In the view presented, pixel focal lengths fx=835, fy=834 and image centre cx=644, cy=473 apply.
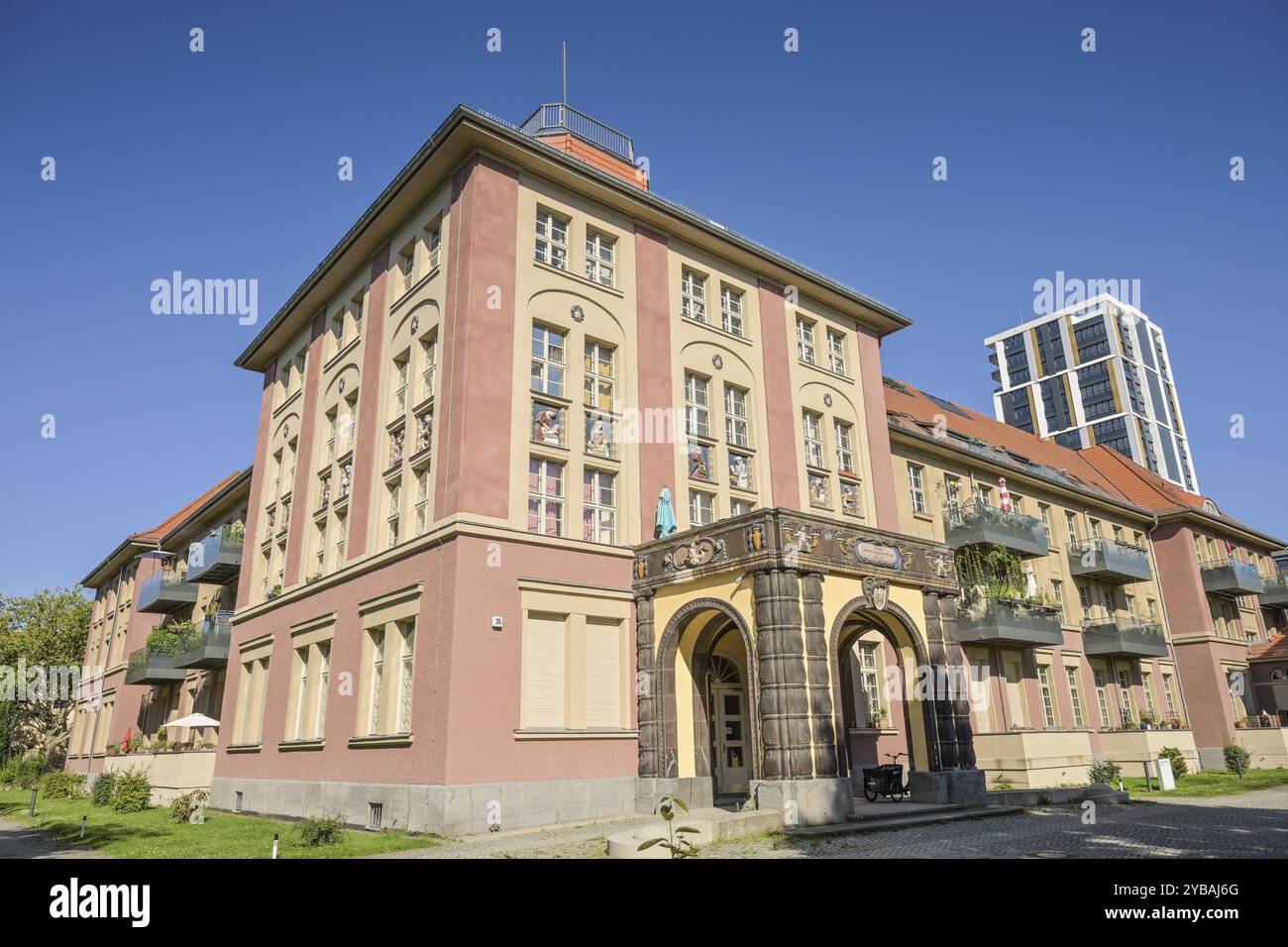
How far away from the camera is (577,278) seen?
21.3 metres

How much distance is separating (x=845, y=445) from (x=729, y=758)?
1083 cm

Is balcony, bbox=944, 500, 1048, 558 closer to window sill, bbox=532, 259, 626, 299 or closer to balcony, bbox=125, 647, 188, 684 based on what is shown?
window sill, bbox=532, 259, 626, 299

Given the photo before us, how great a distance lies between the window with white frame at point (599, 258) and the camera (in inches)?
867

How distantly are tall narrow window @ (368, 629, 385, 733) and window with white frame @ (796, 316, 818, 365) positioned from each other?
14803mm

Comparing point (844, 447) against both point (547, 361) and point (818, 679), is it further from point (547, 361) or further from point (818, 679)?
point (818, 679)

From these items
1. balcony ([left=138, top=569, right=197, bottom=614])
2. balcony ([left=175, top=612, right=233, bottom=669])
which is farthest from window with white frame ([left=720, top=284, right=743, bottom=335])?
balcony ([left=138, top=569, right=197, bottom=614])

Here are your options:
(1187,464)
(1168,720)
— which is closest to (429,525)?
(1168,720)

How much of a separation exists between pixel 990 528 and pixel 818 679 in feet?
56.5

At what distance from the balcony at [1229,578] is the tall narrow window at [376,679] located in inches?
1514

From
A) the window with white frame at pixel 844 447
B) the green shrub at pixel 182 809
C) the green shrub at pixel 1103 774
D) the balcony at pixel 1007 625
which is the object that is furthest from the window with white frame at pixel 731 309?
the green shrub at pixel 182 809

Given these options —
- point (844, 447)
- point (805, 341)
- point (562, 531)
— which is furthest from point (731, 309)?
point (562, 531)

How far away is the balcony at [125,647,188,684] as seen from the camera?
3325 centimetres

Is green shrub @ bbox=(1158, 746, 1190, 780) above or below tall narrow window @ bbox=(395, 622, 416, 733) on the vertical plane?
below
